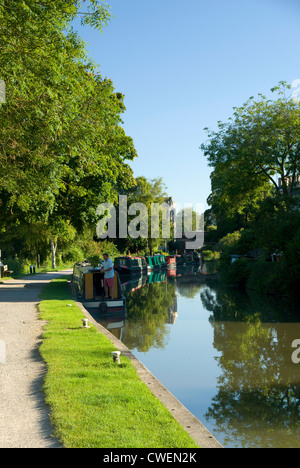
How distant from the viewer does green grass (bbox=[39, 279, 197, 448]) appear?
449 centimetres

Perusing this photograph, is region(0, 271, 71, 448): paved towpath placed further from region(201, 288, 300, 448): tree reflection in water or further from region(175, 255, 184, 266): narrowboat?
region(175, 255, 184, 266): narrowboat

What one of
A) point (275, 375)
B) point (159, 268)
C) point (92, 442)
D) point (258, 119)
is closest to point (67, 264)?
point (159, 268)

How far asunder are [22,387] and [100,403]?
1.47 m

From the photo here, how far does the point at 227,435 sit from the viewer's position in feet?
20.3

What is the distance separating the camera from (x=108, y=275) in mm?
17391

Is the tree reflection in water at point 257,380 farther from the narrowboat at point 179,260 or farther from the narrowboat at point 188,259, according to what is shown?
the narrowboat at point 188,259

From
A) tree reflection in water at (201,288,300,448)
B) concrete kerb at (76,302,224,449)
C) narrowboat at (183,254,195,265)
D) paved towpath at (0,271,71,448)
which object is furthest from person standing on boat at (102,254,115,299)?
narrowboat at (183,254,195,265)

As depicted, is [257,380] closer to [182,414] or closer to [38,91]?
[182,414]

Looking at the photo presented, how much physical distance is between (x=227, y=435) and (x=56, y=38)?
28.0 feet

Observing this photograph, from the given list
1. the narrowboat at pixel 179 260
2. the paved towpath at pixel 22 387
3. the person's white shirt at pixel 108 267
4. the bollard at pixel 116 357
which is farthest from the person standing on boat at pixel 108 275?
the narrowboat at pixel 179 260

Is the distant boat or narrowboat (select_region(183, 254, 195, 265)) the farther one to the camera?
narrowboat (select_region(183, 254, 195, 265))

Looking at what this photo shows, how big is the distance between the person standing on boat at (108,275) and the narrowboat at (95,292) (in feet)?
0.80

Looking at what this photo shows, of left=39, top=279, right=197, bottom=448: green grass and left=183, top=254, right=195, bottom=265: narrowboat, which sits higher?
left=183, top=254, right=195, bottom=265: narrowboat

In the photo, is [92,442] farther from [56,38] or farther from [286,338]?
[286,338]
